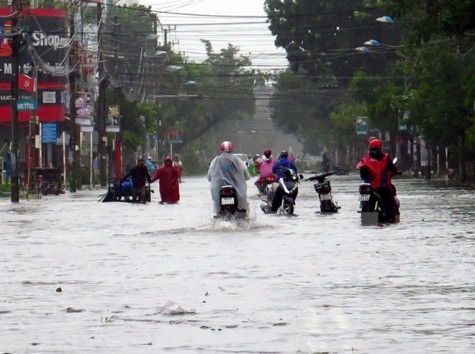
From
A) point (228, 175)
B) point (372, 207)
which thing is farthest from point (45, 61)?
point (372, 207)

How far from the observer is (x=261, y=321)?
1443 centimetres

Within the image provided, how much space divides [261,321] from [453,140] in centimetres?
6331

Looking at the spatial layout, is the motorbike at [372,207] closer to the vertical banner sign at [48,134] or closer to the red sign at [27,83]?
the red sign at [27,83]

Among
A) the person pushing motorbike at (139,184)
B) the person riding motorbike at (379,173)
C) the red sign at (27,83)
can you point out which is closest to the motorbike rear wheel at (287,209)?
the person riding motorbike at (379,173)

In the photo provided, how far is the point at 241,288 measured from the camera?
18.1 m

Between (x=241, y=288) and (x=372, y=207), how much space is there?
1589cm

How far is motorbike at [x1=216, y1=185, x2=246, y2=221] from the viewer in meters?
32.7

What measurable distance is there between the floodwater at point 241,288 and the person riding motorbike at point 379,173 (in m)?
0.61

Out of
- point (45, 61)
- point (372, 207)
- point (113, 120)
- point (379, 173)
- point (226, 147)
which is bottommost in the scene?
point (372, 207)

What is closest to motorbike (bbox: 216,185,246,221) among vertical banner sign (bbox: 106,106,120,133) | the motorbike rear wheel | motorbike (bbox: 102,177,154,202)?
the motorbike rear wheel

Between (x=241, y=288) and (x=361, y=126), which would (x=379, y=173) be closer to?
(x=241, y=288)

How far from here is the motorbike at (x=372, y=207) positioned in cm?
3341

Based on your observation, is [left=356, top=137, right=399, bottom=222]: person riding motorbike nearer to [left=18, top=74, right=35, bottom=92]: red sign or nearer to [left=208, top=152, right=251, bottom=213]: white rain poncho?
[left=208, top=152, right=251, bottom=213]: white rain poncho

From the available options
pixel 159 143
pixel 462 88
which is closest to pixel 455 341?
pixel 462 88
